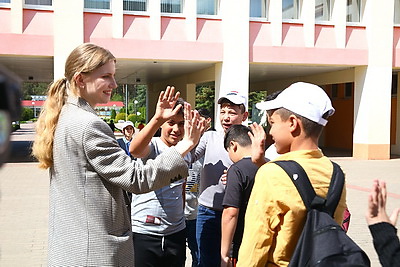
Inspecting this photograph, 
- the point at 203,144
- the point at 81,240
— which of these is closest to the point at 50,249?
the point at 81,240

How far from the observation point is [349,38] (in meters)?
17.4

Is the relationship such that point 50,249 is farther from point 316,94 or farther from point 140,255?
point 316,94

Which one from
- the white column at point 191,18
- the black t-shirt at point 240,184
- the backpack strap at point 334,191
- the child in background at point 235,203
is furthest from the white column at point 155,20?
the backpack strap at point 334,191

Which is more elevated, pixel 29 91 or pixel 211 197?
pixel 29 91

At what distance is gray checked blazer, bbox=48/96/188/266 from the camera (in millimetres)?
1917

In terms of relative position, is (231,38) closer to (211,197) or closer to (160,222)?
(211,197)

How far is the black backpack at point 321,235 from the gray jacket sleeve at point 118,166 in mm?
507

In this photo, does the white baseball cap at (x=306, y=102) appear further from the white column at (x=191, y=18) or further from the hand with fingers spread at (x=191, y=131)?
the white column at (x=191, y=18)

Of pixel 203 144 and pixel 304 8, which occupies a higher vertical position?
pixel 304 8

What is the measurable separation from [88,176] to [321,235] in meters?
0.99

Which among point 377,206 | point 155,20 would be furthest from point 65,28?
point 377,206

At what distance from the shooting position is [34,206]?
29.1ft

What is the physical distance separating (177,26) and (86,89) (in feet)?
47.1

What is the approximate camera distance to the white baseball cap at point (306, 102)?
199 cm
